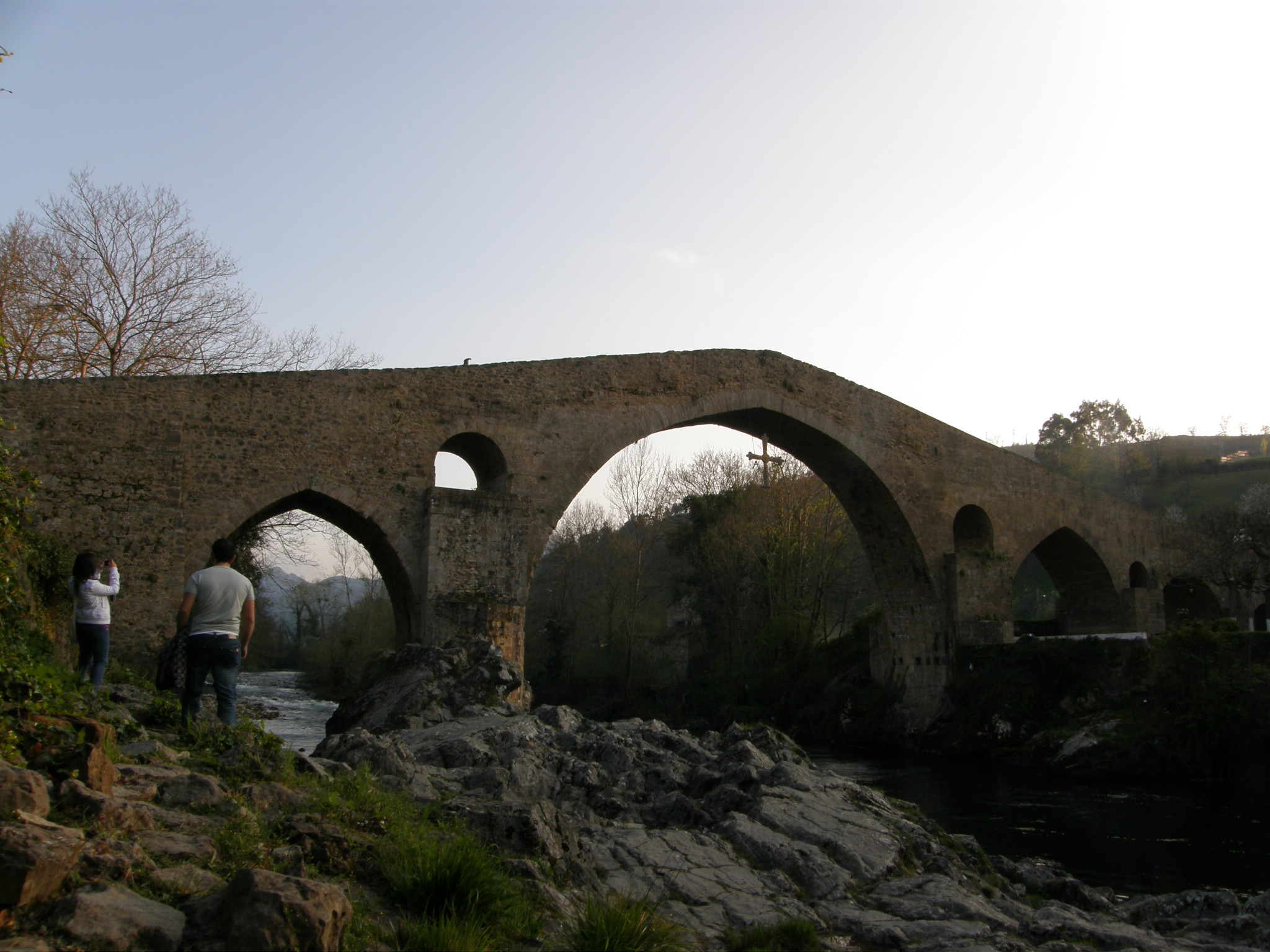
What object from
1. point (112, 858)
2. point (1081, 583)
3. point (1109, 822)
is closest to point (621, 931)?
point (112, 858)

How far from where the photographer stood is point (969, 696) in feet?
58.6

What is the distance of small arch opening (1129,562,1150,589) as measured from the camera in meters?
22.7

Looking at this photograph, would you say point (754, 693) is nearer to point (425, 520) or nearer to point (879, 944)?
point (425, 520)

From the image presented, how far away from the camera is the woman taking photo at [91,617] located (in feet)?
21.0

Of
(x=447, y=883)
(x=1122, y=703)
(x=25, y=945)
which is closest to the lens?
(x=25, y=945)

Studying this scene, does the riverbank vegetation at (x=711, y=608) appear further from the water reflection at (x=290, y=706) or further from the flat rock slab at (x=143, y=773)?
the flat rock slab at (x=143, y=773)

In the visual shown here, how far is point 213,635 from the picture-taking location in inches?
205

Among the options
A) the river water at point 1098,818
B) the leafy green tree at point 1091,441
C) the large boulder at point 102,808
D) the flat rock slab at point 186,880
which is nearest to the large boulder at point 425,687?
the river water at point 1098,818

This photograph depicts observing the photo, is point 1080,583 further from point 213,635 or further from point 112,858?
point 112,858

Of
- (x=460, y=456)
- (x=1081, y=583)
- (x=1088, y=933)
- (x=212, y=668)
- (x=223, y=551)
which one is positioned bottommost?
(x=1088, y=933)

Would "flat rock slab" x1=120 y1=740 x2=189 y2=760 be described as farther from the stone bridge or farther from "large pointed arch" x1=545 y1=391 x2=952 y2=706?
"large pointed arch" x1=545 y1=391 x2=952 y2=706

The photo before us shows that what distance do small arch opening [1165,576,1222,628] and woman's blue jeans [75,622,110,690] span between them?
25225 millimetres

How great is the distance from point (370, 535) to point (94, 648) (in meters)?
5.27

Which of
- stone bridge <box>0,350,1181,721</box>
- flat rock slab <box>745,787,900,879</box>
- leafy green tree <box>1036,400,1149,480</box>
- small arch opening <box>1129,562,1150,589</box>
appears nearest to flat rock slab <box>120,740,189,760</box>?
flat rock slab <box>745,787,900,879</box>
